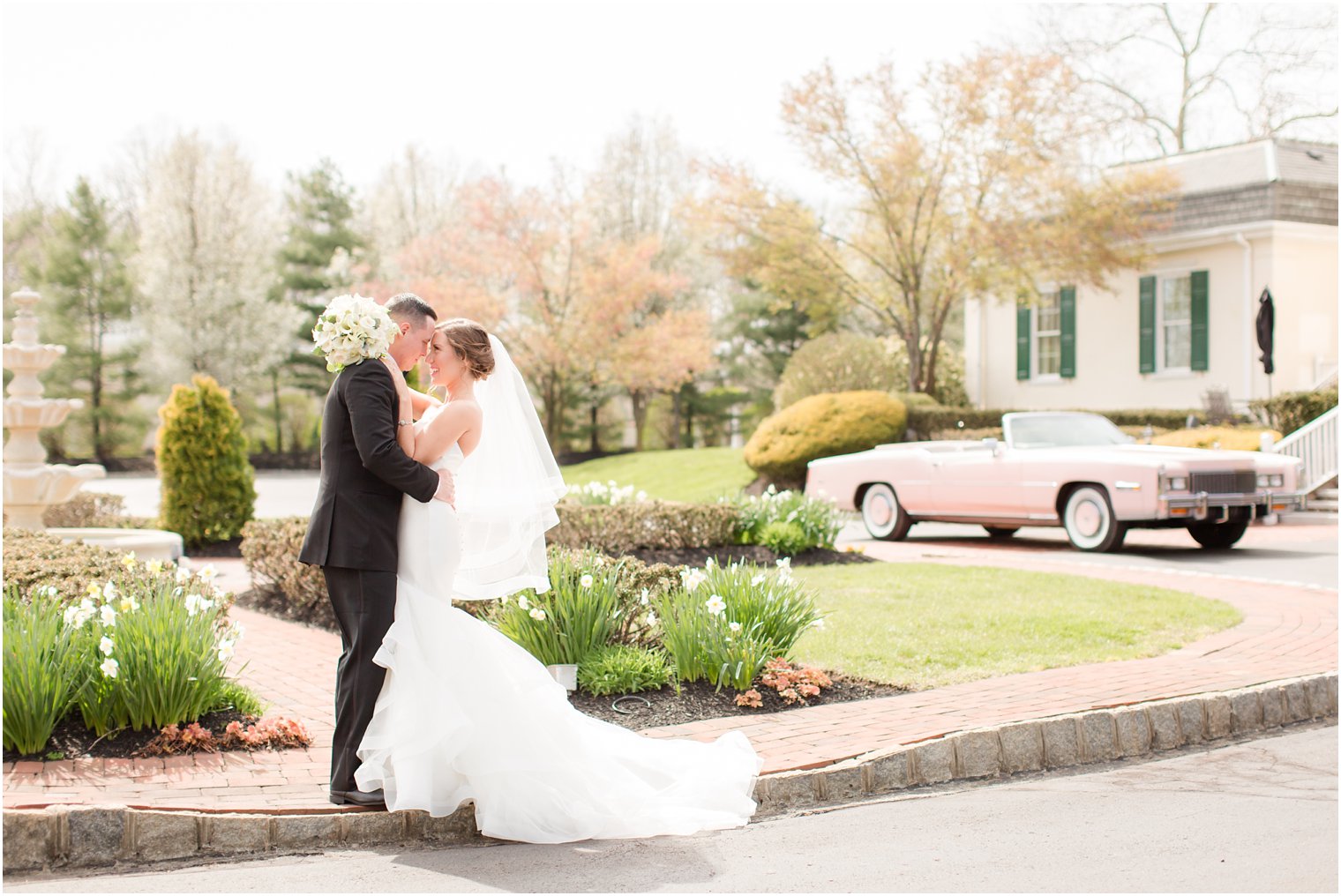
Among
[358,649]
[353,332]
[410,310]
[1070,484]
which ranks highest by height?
[410,310]

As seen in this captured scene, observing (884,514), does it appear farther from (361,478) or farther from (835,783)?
(361,478)

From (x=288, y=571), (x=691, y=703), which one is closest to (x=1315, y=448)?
(x=288, y=571)

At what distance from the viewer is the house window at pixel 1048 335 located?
27.2 meters

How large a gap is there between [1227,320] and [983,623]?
17.7 m

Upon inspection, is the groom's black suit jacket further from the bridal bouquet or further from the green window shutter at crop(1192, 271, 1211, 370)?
the green window shutter at crop(1192, 271, 1211, 370)

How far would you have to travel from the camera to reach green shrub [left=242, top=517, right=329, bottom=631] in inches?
358

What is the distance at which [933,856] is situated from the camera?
4348 millimetres

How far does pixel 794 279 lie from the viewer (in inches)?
1062

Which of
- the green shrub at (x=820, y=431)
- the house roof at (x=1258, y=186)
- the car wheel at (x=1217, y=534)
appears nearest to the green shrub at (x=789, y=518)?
the car wheel at (x=1217, y=534)

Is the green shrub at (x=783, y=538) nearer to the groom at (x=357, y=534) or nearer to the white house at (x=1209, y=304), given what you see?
the groom at (x=357, y=534)

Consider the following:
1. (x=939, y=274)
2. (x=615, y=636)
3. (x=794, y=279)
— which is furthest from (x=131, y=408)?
(x=615, y=636)

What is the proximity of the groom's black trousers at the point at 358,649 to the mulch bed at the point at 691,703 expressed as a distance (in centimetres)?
149

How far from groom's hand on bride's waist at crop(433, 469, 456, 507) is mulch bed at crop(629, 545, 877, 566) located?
6.15 meters

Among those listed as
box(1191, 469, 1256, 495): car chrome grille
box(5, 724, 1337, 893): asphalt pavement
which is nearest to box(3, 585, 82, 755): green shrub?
box(5, 724, 1337, 893): asphalt pavement
